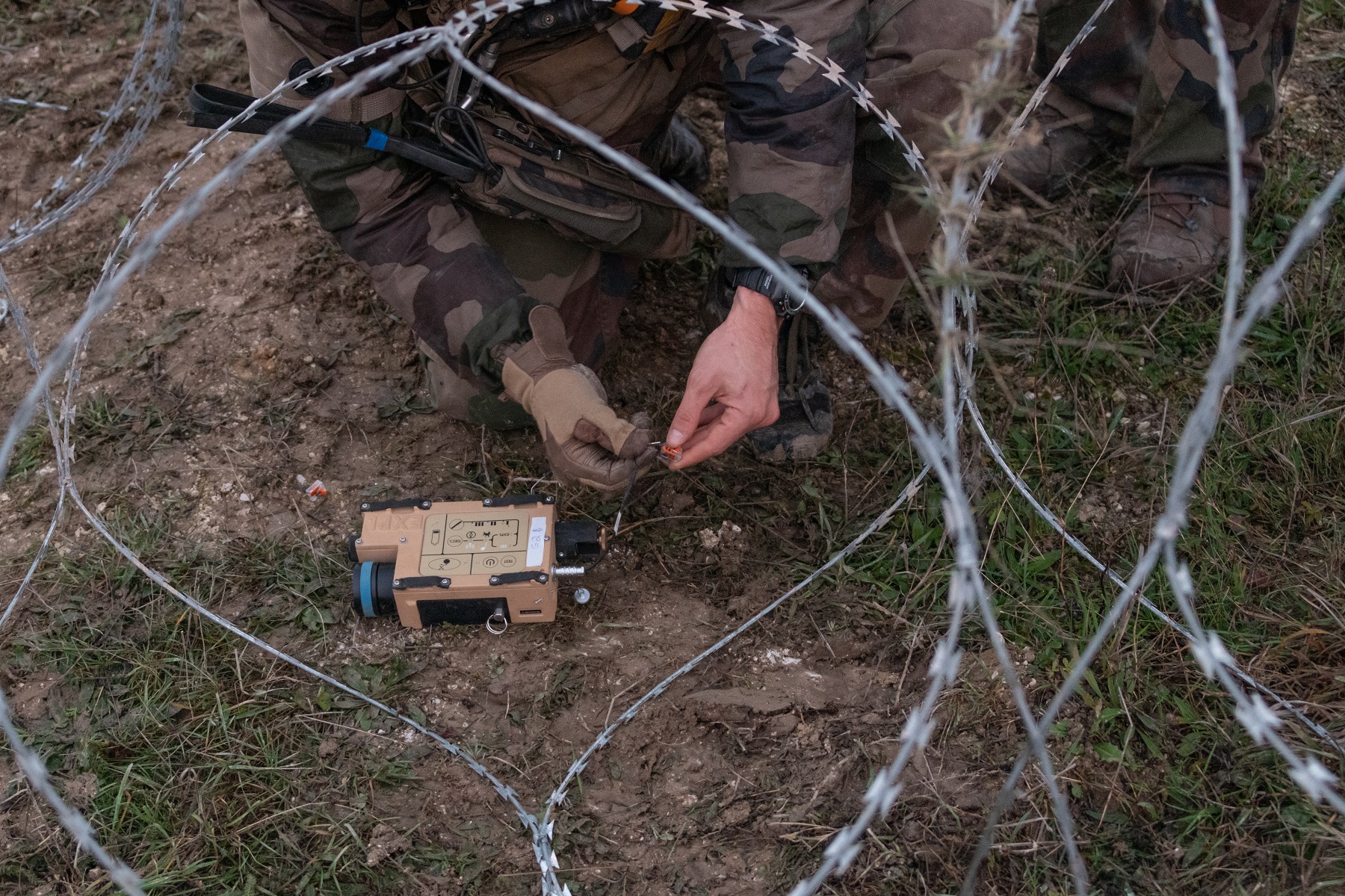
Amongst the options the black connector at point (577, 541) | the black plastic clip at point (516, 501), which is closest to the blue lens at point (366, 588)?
the black plastic clip at point (516, 501)

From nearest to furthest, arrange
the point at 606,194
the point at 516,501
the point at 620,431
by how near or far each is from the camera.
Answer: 1. the point at 620,431
2. the point at 516,501
3. the point at 606,194

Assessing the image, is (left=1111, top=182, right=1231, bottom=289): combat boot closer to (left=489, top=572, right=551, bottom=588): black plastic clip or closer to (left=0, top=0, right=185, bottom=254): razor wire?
(left=489, top=572, right=551, bottom=588): black plastic clip

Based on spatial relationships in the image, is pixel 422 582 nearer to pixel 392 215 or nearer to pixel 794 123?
pixel 392 215

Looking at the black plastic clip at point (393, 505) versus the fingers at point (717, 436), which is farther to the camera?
the black plastic clip at point (393, 505)

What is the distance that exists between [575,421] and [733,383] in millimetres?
412

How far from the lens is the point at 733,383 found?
2.35 meters

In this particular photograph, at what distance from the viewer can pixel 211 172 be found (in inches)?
146

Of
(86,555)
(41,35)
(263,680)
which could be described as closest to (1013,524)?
(263,680)

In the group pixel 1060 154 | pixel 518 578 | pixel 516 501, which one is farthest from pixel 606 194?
pixel 1060 154

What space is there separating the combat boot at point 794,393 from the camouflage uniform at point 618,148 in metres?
0.17

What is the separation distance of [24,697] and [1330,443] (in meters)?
3.30

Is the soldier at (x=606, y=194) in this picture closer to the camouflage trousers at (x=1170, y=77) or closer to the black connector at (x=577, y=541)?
the black connector at (x=577, y=541)

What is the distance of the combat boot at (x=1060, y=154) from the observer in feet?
11.5

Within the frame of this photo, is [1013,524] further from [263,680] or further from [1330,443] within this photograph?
[263,680]
